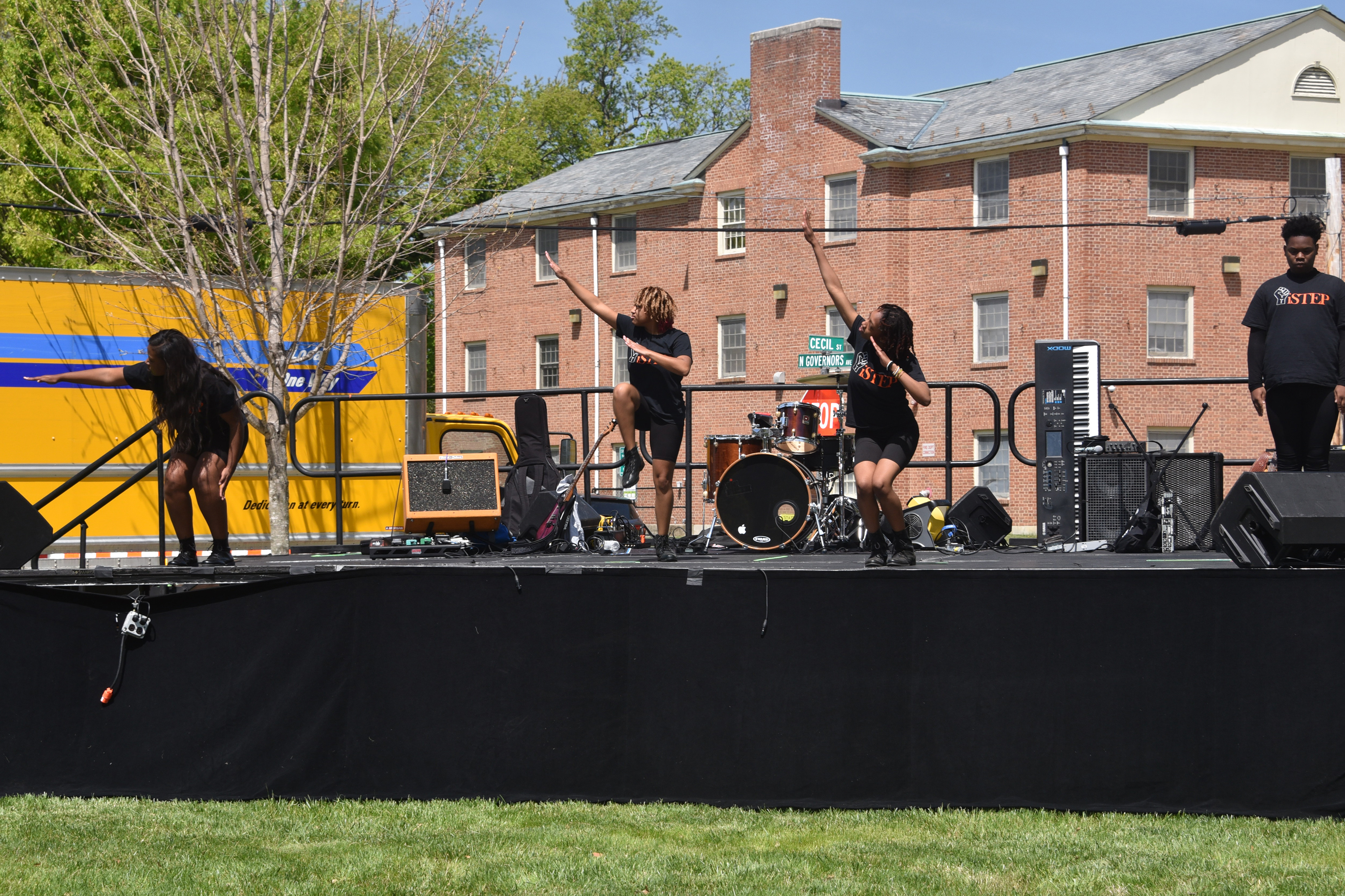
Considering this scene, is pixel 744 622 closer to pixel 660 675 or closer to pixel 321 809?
pixel 660 675

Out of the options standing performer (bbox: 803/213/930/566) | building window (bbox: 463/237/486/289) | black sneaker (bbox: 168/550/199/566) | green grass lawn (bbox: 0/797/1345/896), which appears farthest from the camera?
building window (bbox: 463/237/486/289)

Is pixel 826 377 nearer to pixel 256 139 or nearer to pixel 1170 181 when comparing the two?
pixel 1170 181

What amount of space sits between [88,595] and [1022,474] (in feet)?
84.4

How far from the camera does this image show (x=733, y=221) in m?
36.8

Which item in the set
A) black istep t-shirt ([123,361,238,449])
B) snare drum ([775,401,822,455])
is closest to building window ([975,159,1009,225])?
snare drum ([775,401,822,455])

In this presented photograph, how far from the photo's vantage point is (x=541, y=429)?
419 inches

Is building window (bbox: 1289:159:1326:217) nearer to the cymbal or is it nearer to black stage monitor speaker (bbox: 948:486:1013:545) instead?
the cymbal

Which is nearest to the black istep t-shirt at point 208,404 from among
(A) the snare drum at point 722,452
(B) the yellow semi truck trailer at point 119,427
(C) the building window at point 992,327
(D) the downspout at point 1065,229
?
(A) the snare drum at point 722,452

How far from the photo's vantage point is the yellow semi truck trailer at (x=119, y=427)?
482 inches

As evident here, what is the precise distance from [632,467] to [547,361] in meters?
31.8

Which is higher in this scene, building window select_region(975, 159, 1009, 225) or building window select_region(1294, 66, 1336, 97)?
building window select_region(1294, 66, 1336, 97)

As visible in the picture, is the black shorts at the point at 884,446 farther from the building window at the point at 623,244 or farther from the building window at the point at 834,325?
the building window at the point at 623,244

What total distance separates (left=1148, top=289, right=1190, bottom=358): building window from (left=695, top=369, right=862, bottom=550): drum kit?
23037 millimetres

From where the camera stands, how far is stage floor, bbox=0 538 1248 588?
21.5 feet
